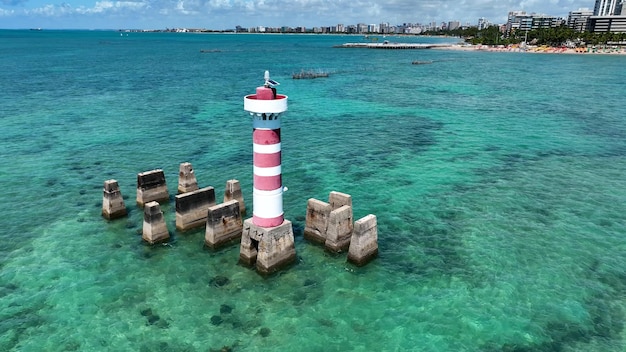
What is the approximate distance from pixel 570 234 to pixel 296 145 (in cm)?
2057

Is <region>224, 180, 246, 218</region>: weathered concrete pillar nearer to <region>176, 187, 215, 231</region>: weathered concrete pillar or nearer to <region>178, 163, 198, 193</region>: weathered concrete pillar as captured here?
<region>176, 187, 215, 231</region>: weathered concrete pillar

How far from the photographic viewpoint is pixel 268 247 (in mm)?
15219

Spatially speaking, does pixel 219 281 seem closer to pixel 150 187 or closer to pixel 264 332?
pixel 264 332

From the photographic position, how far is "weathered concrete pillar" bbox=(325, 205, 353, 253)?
656 inches

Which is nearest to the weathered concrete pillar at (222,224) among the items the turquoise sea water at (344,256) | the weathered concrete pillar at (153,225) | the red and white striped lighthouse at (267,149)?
the turquoise sea water at (344,256)

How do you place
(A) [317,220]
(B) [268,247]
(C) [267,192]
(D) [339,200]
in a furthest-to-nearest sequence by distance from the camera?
(A) [317,220], (D) [339,200], (B) [268,247], (C) [267,192]

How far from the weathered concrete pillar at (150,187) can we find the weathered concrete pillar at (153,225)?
3.68 meters

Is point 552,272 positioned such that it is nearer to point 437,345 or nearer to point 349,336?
point 437,345

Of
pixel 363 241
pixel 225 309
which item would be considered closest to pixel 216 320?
pixel 225 309

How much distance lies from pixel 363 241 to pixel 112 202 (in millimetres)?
11837

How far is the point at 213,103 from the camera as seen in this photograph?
54.2 m

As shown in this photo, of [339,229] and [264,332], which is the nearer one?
[264,332]

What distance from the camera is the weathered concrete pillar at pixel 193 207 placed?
1844 centimetres

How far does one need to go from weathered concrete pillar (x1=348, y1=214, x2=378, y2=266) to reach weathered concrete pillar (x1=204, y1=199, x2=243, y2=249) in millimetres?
4892
